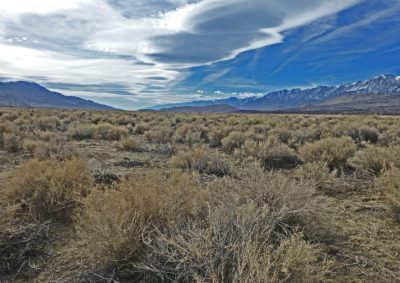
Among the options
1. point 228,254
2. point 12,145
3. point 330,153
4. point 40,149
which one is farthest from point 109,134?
point 228,254

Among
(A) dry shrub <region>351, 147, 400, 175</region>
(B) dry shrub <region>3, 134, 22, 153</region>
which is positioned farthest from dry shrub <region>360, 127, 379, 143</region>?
(B) dry shrub <region>3, 134, 22, 153</region>

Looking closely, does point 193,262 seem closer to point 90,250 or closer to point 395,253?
point 90,250

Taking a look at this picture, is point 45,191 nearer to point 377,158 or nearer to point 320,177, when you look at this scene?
point 320,177

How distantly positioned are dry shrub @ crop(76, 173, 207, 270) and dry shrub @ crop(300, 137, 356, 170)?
639 centimetres

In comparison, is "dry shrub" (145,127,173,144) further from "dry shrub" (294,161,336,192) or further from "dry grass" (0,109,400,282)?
"dry shrub" (294,161,336,192)

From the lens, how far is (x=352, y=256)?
4.64 meters

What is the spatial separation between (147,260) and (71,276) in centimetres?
87

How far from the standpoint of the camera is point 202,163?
391 inches

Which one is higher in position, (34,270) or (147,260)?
(147,260)

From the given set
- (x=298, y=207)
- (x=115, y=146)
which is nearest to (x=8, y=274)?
(x=298, y=207)

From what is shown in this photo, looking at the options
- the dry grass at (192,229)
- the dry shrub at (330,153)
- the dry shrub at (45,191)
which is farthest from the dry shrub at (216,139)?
the dry shrub at (45,191)

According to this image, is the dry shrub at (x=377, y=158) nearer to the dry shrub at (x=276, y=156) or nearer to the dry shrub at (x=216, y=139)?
the dry shrub at (x=276, y=156)

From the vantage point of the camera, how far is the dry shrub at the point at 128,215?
3.96m

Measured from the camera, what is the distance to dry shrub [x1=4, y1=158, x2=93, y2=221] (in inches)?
225
